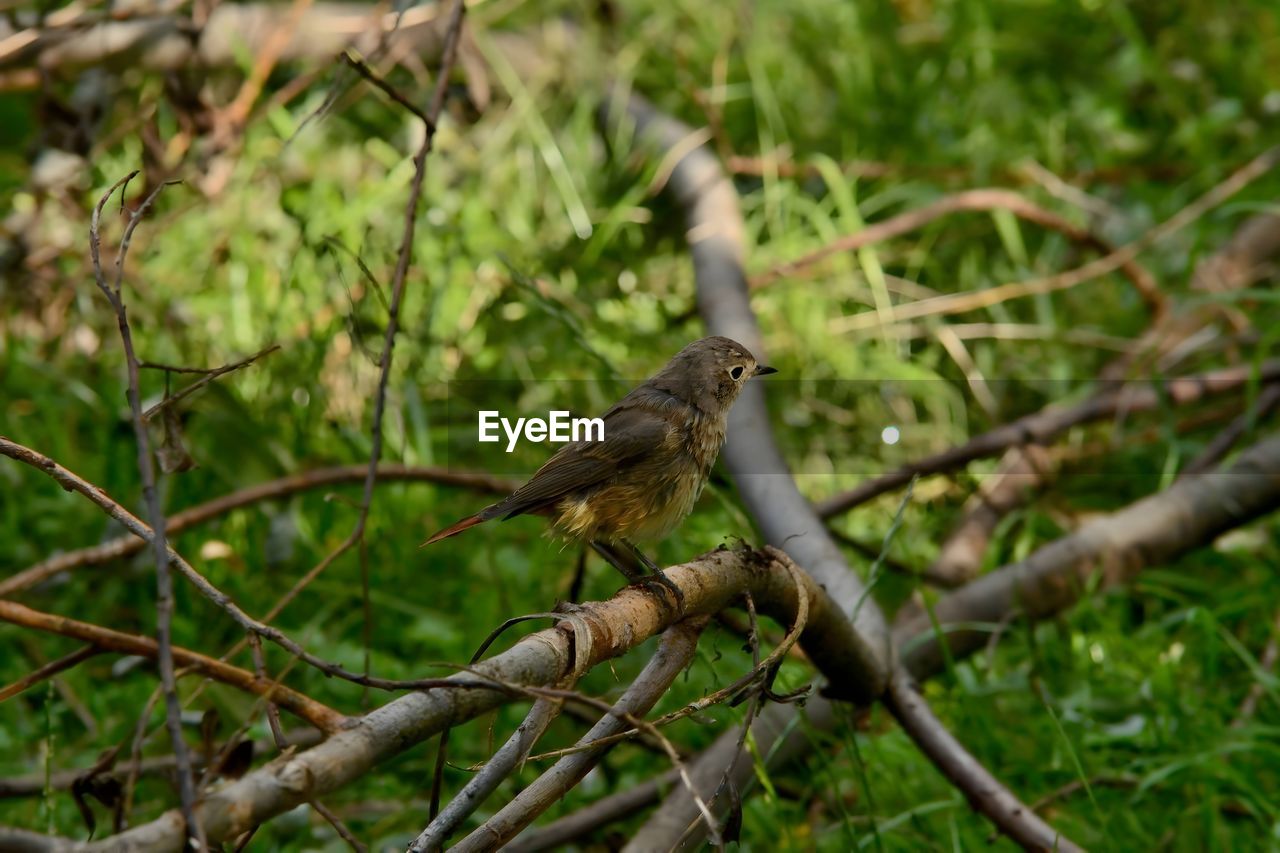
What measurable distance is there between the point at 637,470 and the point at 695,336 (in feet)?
8.44

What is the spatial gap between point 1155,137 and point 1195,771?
14.1 feet

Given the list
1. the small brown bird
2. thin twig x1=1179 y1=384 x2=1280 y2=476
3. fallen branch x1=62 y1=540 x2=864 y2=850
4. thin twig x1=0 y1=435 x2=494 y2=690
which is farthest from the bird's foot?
thin twig x1=1179 y1=384 x2=1280 y2=476

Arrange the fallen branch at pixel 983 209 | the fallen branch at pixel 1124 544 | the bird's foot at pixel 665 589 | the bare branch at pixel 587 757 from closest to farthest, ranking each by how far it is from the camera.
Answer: the bare branch at pixel 587 757, the bird's foot at pixel 665 589, the fallen branch at pixel 1124 544, the fallen branch at pixel 983 209

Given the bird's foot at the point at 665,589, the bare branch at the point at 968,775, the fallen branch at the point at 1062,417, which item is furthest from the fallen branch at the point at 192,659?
the fallen branch at the point at 1062,417

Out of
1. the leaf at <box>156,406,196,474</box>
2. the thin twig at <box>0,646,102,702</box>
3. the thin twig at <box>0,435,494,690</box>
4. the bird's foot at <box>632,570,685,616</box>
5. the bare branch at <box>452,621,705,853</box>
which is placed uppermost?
the leaf at <box>156,406,196,474</box>

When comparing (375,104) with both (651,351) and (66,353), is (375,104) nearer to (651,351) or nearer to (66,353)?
(66,353)

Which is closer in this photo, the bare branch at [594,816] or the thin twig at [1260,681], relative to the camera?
the bare branch at [594,816]

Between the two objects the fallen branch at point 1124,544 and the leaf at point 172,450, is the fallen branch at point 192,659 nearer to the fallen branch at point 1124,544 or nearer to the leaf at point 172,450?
the leaf at point 172,450

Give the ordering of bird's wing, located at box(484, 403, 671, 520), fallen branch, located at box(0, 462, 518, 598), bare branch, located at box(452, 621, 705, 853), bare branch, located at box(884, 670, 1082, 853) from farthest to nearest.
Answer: fallen branch, located at box(0, 462, 518, 598)
bare branch, located at box(884, 670, 1082, 853)
bird's wing, located at box(484, 403, 671, 520)
bare branch, located at box(452, 621, 705, 853)

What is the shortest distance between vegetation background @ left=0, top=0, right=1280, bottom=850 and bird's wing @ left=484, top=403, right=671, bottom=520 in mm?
464

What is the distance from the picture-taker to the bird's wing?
2553 mm

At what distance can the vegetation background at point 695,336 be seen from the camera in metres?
3.50

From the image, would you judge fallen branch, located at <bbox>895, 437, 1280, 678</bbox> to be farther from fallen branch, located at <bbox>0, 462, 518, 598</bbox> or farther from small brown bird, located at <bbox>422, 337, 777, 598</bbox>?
small brown bird, located at <bbox>422, 337, 777, 598</bbox>

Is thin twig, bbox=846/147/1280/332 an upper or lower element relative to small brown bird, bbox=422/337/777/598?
upper
